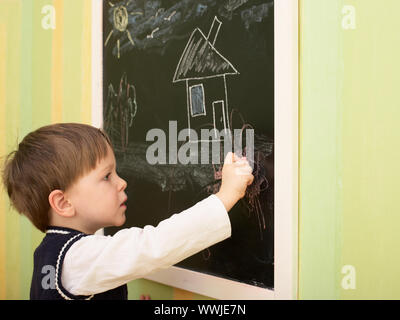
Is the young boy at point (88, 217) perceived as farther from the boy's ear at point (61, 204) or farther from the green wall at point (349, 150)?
the green wall at point (349, 150)

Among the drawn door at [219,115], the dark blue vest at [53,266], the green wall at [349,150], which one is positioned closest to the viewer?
the green wall at [349,150]

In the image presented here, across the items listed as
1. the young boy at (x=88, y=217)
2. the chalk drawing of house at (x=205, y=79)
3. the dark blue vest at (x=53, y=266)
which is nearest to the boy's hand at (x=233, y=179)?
the young boy at (x=88, y=217)

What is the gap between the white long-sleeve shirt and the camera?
93 cm

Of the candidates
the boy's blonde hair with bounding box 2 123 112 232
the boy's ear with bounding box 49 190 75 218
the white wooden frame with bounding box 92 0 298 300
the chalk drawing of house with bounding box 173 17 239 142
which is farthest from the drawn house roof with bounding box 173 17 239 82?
the boy's ear with bounding box 49 190 75 218

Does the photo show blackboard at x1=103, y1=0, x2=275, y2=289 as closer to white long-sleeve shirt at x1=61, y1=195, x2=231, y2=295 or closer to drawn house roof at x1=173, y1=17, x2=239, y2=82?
drawn house roof at x1=173, y1=17, x2=239, y2=82

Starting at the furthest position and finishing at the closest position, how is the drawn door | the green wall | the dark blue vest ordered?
the drawn door < the dark blue vest < the green wall

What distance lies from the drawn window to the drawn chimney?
0.12 m

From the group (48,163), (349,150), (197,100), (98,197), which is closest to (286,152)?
(349,150)

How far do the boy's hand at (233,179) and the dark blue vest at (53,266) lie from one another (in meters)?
0.35

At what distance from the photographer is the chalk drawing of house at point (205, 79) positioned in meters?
1.11

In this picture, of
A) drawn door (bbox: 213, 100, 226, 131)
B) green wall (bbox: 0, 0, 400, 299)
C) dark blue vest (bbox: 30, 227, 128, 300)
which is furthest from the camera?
drawn door (bbox: 213, 100, 226, 131)

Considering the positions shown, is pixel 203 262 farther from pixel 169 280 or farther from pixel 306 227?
pixel 306 227
